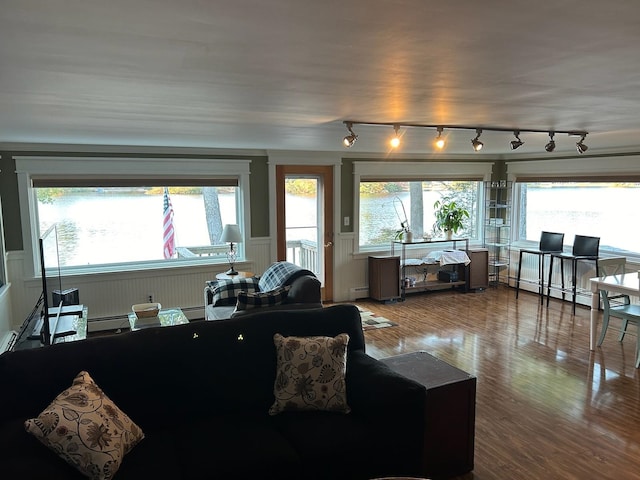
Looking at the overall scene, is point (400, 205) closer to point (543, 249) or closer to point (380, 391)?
point (543, 249)

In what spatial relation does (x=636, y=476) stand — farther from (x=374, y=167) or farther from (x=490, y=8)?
(x=374, y=167)

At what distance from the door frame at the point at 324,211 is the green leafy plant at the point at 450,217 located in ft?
5.94

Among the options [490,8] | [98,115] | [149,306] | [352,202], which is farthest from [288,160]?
[490,8]

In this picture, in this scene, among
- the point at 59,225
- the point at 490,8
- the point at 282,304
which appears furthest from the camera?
the point at 59,225

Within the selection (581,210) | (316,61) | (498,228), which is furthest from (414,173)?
(316,61)

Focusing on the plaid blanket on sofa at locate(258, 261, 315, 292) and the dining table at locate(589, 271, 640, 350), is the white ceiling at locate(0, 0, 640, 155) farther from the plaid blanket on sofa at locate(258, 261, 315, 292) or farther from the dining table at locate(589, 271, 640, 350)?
the dining table at locate(589, 271, 640, 350)

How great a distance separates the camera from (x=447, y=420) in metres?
2.74

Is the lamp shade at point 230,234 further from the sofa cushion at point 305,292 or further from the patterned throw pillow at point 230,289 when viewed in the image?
the sofa cushion at point 305,292

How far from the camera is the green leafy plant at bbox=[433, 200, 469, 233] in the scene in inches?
292

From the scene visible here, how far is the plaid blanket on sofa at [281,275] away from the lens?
443 cm

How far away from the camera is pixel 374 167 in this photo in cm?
708

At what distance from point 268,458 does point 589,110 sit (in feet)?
9.25

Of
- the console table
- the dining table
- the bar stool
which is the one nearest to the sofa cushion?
the console table

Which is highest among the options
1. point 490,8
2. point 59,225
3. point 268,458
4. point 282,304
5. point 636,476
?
point 490,8
